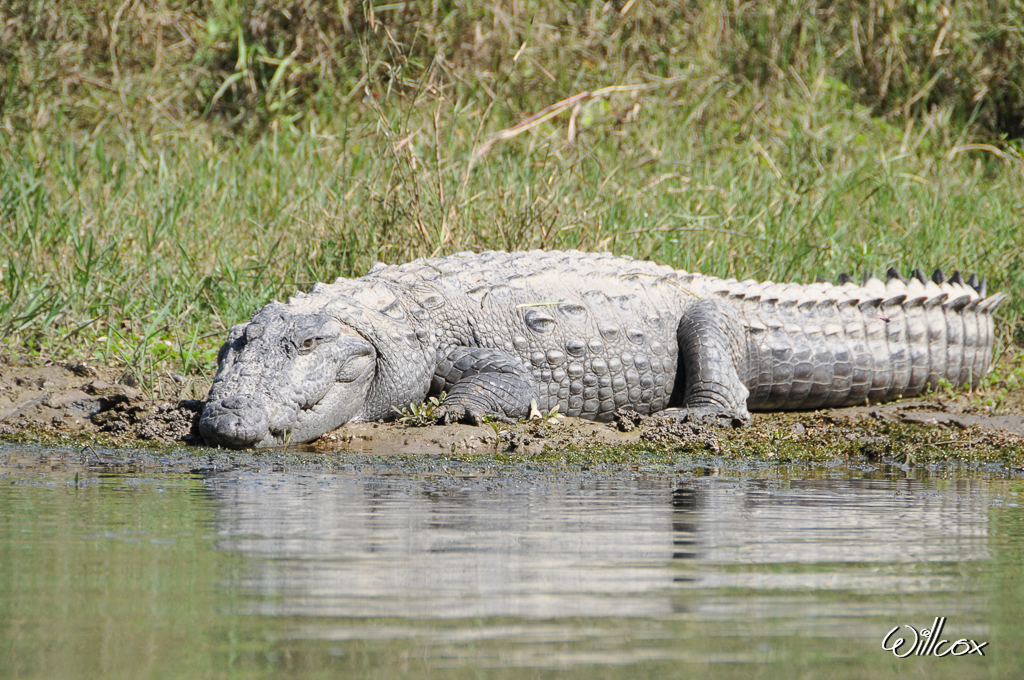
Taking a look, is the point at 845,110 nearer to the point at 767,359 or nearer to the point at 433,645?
the point at 767,359

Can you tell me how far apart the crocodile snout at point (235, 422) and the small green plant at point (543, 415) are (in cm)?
128

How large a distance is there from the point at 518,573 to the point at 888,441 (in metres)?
3.01

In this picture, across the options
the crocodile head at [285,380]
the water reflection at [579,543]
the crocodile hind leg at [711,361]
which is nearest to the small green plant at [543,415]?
the crocodile hind leg at [711,361]

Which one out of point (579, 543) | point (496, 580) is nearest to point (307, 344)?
point (579, 543)

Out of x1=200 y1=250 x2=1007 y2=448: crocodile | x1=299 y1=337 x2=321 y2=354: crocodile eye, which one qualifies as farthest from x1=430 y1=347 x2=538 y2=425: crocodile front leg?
x1=299 y1=337 x2=321 y2=354: crocodile eye

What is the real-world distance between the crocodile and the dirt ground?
0.20 m

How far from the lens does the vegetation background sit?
21.8 feet

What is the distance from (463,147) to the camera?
8.23 meters

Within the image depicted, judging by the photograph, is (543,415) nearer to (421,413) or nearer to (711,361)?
(421,413)

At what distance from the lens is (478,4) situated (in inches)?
400

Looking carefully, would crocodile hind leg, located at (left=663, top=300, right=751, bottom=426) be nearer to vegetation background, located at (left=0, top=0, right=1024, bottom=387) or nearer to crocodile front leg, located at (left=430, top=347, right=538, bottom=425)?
crocodile front leg, located at (left=430, top=347, right=538, bottom=425)

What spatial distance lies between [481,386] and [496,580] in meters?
2.91

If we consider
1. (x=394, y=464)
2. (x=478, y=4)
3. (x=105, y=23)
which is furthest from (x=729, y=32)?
(x=394, y=464)

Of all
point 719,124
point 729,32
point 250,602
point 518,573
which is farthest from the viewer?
point 729,32
